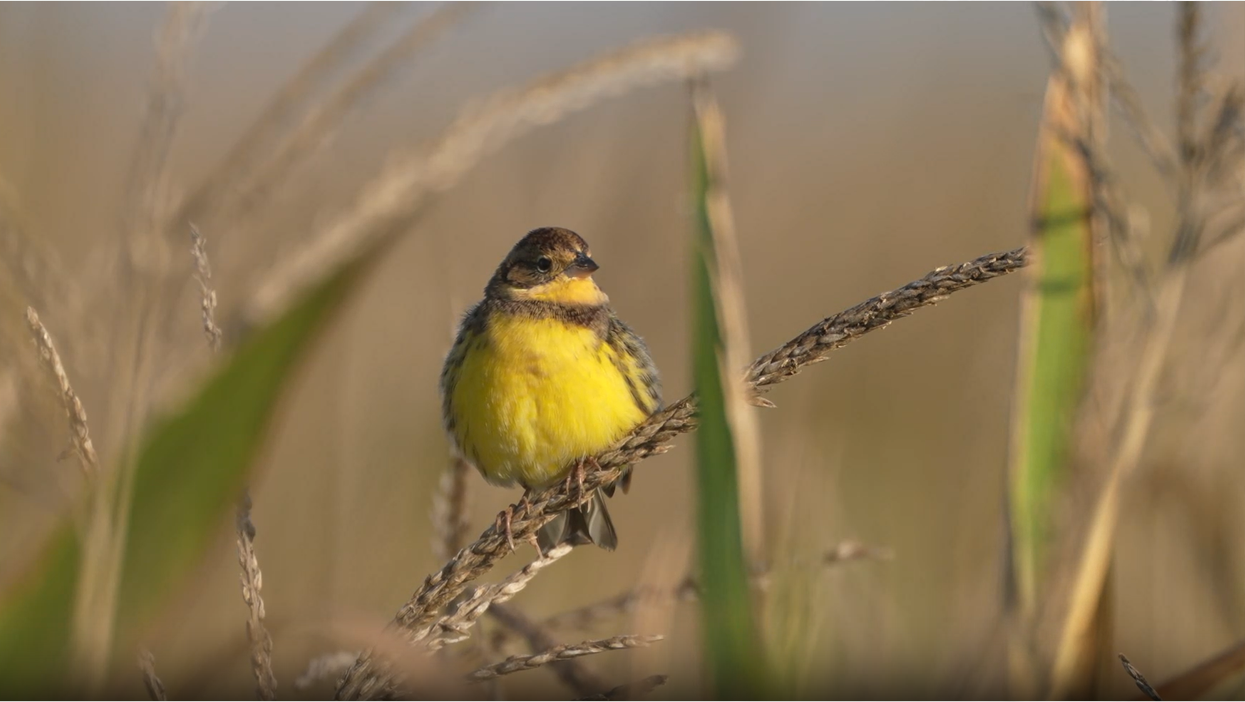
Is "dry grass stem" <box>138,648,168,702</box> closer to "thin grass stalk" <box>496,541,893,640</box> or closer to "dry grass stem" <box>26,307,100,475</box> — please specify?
"dry grass stem" <box>26,307,100,475</box>

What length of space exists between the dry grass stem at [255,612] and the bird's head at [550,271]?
5.74 feet

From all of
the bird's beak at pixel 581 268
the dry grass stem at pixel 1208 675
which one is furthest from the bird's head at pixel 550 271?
the dry grass stem at pixel 1208 675

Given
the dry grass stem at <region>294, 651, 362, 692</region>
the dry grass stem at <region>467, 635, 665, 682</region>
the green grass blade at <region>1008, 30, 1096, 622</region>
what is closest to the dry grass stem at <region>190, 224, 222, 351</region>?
the dry grass stem at <region>467, 635, 665, 682</region>

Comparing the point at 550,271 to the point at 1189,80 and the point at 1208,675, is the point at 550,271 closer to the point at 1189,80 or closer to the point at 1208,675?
the point at 1189,80

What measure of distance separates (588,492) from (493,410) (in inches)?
43.2

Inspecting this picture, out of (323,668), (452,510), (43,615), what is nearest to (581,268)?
(452,510)

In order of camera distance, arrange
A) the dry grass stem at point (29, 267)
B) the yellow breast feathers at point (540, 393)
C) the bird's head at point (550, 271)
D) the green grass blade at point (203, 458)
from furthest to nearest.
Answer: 1. the bird's head at point (550, 271)
2. the yellow breast feathers at point (540, 393)
3. the dry grass stem at point (29, 267)
4. the green grass blade at point (203, 458)

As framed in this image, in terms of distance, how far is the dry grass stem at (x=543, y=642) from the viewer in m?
1.80

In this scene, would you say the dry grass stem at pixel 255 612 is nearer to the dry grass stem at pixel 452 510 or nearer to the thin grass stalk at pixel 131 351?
the thin grass stalk at pixel 131 351

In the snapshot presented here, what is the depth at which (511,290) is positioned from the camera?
128 inches

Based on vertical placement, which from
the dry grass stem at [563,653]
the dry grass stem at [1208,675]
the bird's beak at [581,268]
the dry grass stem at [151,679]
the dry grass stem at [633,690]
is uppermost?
the bird's beak at [581,268]

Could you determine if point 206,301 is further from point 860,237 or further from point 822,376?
point 860,237

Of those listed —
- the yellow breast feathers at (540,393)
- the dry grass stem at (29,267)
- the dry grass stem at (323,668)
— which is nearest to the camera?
the dry grass stem at (29,267)

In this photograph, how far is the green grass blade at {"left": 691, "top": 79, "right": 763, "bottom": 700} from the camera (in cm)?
122
